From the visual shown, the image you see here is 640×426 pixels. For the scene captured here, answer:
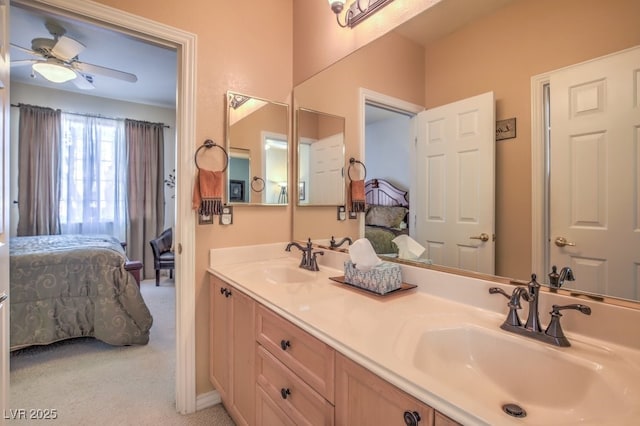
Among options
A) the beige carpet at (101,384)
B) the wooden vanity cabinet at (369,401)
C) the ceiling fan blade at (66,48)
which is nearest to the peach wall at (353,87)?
the wooden vanity cabinet at (369,401)

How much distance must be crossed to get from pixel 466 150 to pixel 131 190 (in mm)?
4891

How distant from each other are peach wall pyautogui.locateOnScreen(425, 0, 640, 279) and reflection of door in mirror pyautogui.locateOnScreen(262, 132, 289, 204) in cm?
121

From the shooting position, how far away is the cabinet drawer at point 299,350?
93 cm

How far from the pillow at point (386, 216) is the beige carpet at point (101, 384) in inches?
55.7

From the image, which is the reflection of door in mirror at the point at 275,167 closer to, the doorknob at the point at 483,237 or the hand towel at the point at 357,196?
the hand towel at the point at 357,196

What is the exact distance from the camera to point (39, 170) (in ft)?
13.1

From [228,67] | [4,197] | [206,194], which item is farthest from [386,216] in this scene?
[4,197]

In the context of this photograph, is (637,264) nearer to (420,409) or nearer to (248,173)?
(420,409)

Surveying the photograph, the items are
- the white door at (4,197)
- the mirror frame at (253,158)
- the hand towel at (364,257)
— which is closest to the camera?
the white door at (4,197)

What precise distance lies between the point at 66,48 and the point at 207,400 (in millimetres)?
3089

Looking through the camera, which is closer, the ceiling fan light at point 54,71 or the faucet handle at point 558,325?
the faucet handle at point 558,325

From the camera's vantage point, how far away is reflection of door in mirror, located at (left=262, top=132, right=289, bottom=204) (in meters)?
2.10

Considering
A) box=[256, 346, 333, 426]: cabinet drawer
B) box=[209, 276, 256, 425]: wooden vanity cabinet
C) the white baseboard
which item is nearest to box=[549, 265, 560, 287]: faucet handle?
box=[256, 346, 333, 426]: cabinet drawer

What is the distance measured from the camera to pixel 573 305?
839mm
